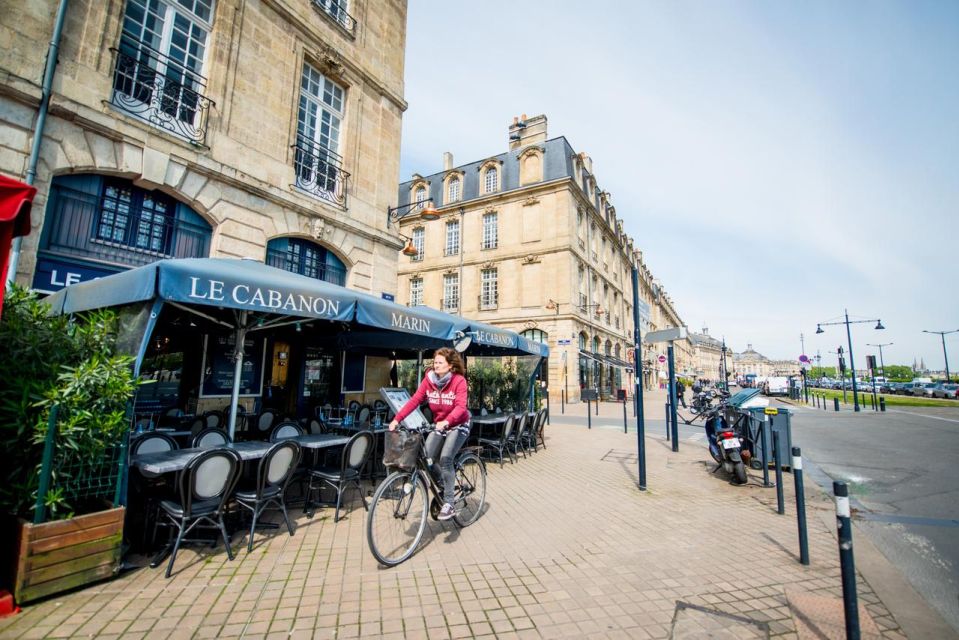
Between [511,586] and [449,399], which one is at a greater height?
[449,399]

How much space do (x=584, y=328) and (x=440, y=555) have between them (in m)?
23.1

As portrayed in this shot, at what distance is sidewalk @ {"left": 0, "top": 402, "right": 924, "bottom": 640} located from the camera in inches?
103

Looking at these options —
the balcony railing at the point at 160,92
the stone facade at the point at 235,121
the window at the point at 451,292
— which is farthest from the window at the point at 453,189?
the balcony railing at the point at 160,92

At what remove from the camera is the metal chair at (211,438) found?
4.70 metres

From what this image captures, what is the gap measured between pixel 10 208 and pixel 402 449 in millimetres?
3217

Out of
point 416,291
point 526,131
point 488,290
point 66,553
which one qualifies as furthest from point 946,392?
point 66,553

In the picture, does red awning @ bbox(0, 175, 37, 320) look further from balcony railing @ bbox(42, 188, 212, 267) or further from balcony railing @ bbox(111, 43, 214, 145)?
balcony railing @ bbox(111, 43, 214, 145)

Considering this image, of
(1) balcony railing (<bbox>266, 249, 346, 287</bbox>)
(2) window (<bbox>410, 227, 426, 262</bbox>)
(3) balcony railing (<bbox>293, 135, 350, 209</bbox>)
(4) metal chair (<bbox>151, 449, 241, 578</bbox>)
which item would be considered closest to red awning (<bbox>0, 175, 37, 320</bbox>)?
(4) metal chair (<bbox>151, 449, 241, 578</bbox>)

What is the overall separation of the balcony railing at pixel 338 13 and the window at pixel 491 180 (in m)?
17.0

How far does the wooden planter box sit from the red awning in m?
1.54

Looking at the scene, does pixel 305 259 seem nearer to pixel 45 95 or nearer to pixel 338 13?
pixel 45 95

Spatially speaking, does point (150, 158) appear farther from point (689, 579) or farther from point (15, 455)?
point (689, 579)

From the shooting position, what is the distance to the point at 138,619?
8.64ft

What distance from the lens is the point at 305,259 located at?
9.44 meters
